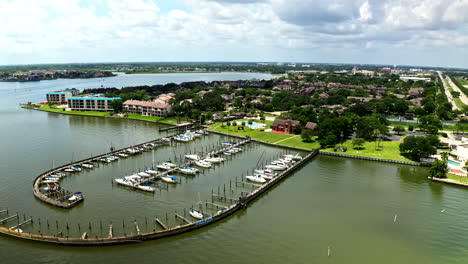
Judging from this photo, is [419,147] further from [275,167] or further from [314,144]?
[275,167]

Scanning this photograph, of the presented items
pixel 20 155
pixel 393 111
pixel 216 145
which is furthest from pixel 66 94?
pixel 393 111

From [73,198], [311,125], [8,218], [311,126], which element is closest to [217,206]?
[73,198]

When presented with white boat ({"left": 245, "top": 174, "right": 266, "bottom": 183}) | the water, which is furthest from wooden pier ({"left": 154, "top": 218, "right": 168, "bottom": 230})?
white boat ({"left": 245, "top": 174, "right": 266, "bottom": 183})

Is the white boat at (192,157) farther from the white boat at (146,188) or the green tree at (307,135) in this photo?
the green tree at (307,135)

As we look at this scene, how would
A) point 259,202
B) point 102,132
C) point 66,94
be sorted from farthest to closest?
point 66,94, point 102,132, point 259,202

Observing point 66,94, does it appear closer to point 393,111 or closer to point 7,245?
point 7,245

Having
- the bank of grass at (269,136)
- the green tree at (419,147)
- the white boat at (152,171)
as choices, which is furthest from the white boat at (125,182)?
→ the green tree at (419,147)

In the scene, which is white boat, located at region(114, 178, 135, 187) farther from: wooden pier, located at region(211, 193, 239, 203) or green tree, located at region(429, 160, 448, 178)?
green tree, located at region(429, 160, 448, 178)
